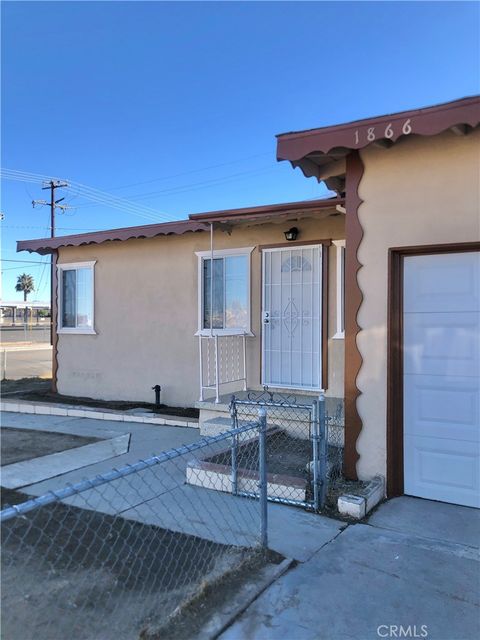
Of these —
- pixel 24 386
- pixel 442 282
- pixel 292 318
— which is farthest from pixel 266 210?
pixel 24 386

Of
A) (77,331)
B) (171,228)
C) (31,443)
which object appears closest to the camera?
(31,443)

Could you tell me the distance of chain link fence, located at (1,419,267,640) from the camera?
250cm

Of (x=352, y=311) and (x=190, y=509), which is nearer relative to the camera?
(x=190, y=509)

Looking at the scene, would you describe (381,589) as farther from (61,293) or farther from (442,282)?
(61,293)

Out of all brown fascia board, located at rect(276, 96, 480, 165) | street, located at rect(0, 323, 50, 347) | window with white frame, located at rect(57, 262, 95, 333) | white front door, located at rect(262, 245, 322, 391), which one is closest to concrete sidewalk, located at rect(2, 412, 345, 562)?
white front door, located at rect(262, 245, 322, 391)

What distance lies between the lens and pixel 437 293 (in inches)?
170

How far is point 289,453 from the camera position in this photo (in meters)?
5.52

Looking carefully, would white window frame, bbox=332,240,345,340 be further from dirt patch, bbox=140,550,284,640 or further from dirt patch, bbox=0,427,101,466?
dirt patch, bbox=140,550,284,640

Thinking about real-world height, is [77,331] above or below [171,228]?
below

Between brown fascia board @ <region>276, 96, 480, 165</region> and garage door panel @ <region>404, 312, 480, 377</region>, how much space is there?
159 centimetres

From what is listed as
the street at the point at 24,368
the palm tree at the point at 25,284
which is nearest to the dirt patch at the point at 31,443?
the street at the point at 24,368

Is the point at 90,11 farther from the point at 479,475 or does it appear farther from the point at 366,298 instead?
the point at 479,475

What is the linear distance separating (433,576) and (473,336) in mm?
2050

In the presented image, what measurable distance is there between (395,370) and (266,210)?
117 inches
